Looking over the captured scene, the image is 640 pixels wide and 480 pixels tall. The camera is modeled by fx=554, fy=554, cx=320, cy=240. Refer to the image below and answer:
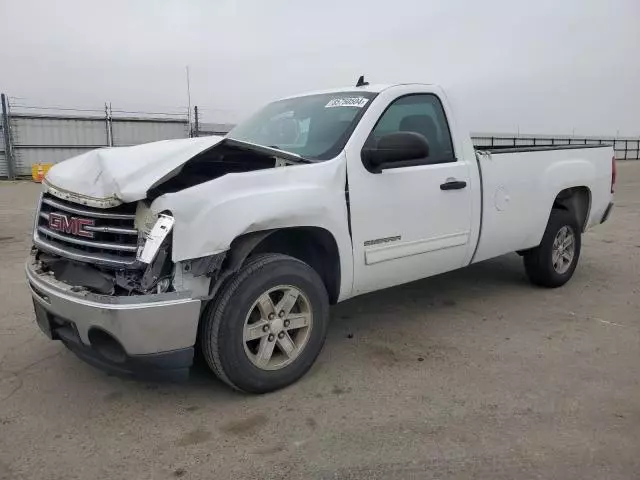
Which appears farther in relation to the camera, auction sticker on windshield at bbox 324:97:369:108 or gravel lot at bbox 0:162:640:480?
auction sticker on windshield at bbox 324:97:369:108

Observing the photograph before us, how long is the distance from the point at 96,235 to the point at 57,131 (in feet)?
70.6

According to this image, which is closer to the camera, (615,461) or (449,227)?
(615,461)

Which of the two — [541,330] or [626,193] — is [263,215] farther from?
[626,193]

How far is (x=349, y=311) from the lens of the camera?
488 cm

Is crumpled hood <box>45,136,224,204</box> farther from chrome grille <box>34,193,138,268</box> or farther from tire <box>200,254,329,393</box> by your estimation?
tire <box>200,254,329,393</box>

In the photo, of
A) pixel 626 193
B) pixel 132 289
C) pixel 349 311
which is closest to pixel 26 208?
pixel 349 311

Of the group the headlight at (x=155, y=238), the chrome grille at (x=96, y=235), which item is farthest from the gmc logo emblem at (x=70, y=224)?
the headlight at (x=155, y=238)

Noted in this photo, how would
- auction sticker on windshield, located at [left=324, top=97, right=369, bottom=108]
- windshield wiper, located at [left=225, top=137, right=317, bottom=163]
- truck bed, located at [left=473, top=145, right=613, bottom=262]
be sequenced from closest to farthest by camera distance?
windshield wiper, located at [left=225, top=137, right=317, bottom=163] → auction sticker on windshield, located at [left=324, top=97, right=369, bottom=108] → truck bed, located at [left=473, top=145, right=613, bottom=262]

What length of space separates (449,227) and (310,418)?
1.89 meters

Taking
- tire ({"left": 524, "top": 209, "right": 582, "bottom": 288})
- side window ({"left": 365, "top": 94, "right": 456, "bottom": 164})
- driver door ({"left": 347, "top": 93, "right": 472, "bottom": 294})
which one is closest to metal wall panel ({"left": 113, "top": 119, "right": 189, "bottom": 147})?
tire ({"left": 524, "top": 209, "right": 582, "bottom": 288})

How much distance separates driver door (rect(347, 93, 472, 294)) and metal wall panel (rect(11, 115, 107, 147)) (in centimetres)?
2093

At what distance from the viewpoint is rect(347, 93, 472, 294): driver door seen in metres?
3.65

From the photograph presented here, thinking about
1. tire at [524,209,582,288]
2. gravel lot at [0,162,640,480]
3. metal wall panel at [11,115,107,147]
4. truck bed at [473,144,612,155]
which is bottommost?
gravel lot at [0,162,640,480]

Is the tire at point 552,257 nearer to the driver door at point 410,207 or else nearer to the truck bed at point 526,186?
the truck bed at point 526,186
